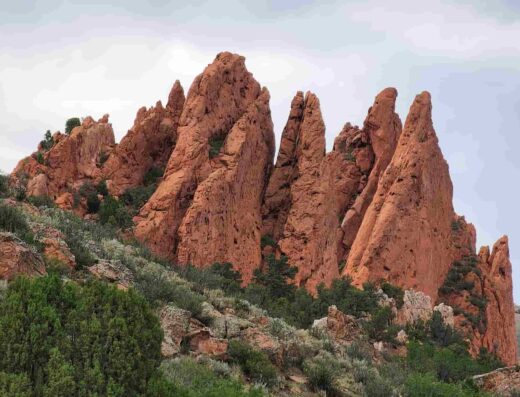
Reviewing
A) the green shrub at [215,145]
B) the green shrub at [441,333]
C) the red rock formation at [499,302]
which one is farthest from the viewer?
the red rock formation at [499,302]

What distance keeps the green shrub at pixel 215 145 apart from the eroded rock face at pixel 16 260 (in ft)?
115

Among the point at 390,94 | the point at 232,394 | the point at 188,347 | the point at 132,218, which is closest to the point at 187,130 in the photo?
the point at 132,218

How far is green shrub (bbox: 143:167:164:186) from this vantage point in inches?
2071

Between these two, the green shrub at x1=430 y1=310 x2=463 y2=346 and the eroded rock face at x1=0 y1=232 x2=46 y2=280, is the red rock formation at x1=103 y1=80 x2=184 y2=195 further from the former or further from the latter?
the eroded rock face at x1=0 y1=232 x2=46 y2=280

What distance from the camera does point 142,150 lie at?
53281 millimetres

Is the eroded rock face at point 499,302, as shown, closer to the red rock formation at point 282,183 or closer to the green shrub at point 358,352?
the red rock formation at point 282,183

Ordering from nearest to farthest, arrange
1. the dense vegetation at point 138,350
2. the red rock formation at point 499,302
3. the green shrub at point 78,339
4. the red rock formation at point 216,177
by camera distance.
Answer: the green shrub at point 78,339 < the dense vegetation at point 138,350 < the red rock formation at point 216,177 < the red rock formation at point 499,302

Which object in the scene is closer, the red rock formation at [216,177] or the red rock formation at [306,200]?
the red rock formation at [216,177]

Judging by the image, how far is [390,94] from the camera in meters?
66.8

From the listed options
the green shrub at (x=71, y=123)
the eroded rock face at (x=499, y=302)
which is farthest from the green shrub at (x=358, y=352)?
the green shrub at (x=71, y=123)

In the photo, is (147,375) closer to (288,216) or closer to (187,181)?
(187,181)

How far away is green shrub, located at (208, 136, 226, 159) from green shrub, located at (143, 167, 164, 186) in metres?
4.36

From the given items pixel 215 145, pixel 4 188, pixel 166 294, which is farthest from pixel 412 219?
pixel 166 294

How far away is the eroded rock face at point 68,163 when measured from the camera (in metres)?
47.2
